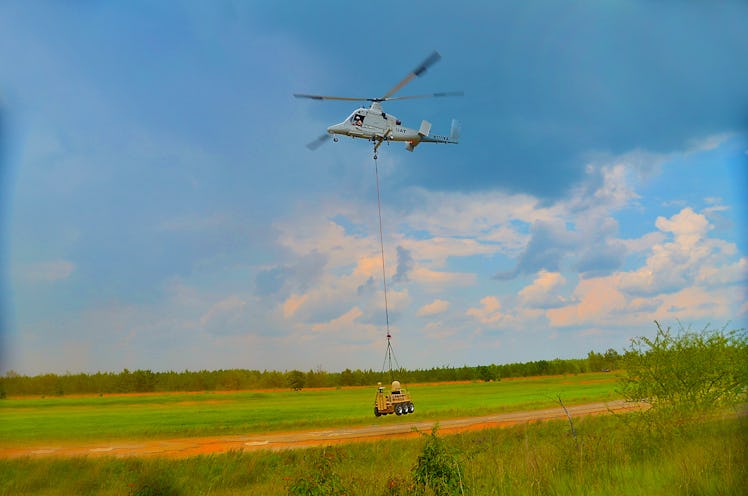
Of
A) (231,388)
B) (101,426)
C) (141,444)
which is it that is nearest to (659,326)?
(141,444)

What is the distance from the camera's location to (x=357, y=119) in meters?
21.5

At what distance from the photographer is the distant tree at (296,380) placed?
272ft

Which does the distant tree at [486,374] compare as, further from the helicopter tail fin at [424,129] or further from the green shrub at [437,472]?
the green shrub at [437,472]

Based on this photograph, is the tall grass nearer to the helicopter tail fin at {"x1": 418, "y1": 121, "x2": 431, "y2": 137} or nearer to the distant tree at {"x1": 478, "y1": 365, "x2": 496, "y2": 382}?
the helicopter tail fin at {"x1": 418, "y1": 121, "x2": 431, "y2": 137}

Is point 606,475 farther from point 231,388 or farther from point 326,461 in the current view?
point 231,388

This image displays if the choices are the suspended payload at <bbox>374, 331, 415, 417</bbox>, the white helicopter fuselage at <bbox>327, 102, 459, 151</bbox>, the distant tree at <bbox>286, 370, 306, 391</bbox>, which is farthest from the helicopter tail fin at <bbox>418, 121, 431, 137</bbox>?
the distant tree at <bbox>286, 370, 306, 391</bbox>

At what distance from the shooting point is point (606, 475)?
10.3m

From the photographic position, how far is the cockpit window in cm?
2139

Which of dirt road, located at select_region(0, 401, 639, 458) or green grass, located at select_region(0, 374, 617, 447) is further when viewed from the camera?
green grass, located at select_region(0, 374, 617, 447)

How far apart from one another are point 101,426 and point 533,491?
40.8 meters

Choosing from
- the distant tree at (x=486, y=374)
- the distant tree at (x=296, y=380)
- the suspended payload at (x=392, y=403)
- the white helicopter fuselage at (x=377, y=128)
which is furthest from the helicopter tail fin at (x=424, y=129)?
the distant tree at (x=486, y=374)

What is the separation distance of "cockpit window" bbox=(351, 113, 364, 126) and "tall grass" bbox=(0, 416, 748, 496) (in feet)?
39.6

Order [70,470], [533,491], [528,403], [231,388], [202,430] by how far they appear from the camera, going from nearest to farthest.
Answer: [533,491]
[70,470]
[202,430]
[528,403]
[231,388]

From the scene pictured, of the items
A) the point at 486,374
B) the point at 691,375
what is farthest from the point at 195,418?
the point at 486,374
